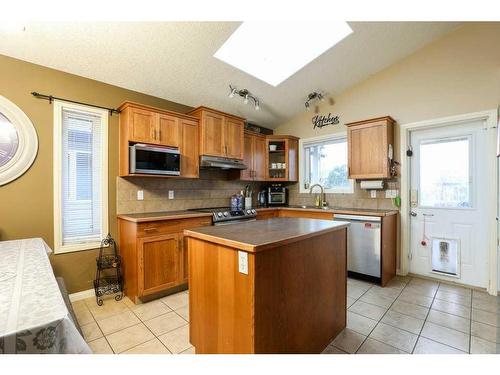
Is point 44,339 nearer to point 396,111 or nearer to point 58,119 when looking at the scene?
point 58,119

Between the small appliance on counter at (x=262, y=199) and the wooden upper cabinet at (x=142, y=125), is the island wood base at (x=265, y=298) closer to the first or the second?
the wooden upper cabinet at (x=142, y=125)

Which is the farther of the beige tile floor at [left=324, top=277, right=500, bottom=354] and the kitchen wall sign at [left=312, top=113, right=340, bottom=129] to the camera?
the kitchen wall sign at [left=312, top=113, right=340, bottom=129]

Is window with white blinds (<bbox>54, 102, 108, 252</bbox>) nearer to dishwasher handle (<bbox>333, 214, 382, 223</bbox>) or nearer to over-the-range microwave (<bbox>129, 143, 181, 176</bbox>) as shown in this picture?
over-the-range microwave (<bbox>129, 143, 181, 176</bbox>)

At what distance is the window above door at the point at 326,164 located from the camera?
4055 mm

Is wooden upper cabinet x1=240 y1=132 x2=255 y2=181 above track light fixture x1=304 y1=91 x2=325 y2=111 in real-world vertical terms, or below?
below

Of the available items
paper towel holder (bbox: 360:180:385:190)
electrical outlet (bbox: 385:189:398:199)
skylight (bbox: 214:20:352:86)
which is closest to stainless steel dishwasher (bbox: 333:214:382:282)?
paper towel holder (bbox: 360:180:385:190)

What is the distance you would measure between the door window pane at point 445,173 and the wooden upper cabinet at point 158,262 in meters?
3.36

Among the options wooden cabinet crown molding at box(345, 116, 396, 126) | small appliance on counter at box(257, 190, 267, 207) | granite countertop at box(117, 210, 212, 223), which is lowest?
granite countertop at box(117, 210, 212, 223)

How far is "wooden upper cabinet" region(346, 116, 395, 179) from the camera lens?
3.28m

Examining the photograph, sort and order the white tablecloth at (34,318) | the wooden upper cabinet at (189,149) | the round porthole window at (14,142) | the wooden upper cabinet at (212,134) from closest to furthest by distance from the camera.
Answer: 1. the white tablecloth at (34,318)
2. the round porthole window at (14,142)
3. the wooden upper cabinet at (189,149)
4. the wooden upper cabinet at (212,134)

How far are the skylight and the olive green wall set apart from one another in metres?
1.67

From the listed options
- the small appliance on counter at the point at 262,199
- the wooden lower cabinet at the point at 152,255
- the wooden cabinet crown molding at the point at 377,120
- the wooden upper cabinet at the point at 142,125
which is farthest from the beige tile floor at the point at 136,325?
the wooden cabinet crown molding at the point at 377,120

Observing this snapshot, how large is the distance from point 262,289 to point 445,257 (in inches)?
122

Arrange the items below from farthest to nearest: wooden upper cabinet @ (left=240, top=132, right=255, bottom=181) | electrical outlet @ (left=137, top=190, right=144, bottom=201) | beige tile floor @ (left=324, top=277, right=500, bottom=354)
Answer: wooden upper cabinet @ (left=240, top=132, right=255, bottom=181) → electrical outlet @ (left=137, top=190, right=144, bottom=201) → beige tile floor @ (left=324, top=277, right=500, bottom=354)
